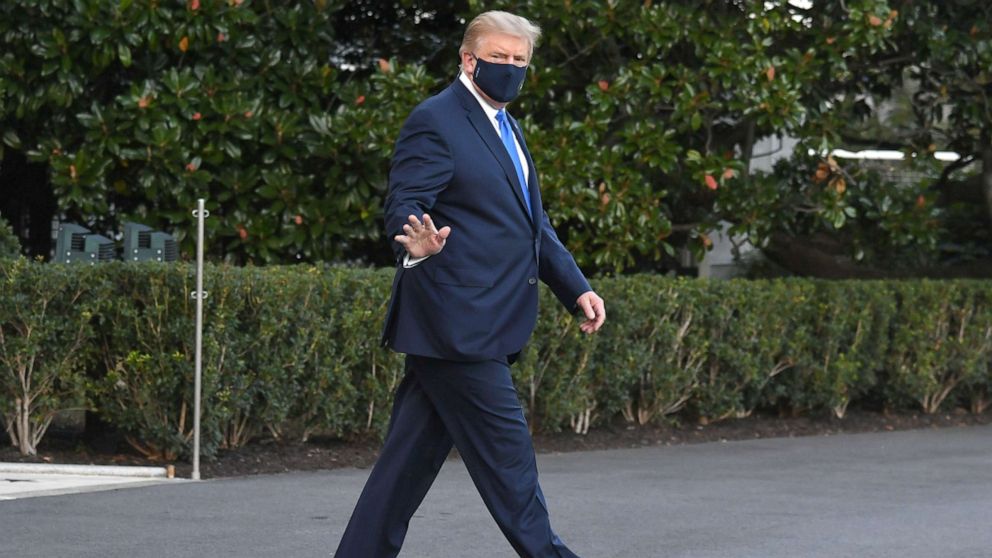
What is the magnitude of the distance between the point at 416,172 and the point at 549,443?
238 inches

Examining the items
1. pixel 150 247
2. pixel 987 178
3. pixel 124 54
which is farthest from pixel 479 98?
pixel 987 178

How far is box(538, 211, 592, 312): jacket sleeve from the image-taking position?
5.06 m

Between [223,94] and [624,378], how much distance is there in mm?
3387

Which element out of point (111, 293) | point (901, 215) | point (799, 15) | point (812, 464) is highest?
point (799, 15)

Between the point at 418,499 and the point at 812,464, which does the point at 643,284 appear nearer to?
the point at 812,464

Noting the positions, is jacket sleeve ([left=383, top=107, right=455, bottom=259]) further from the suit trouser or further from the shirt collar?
the suit trouser

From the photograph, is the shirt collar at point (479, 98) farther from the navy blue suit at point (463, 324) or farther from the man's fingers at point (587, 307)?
the man's fingers at point (587, 307)

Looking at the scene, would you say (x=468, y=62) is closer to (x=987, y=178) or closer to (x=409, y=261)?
(x=409, y=261)

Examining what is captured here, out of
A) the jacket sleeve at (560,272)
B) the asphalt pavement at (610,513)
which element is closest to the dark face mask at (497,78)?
the jacket sleeve at (560,272)

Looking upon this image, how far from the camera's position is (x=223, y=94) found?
11352 mm

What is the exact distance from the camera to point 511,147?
5.00 meters

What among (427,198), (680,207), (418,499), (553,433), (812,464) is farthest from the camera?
(680,207)

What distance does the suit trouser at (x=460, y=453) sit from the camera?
4.76 metres

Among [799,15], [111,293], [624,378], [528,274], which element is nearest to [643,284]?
[624,378]
